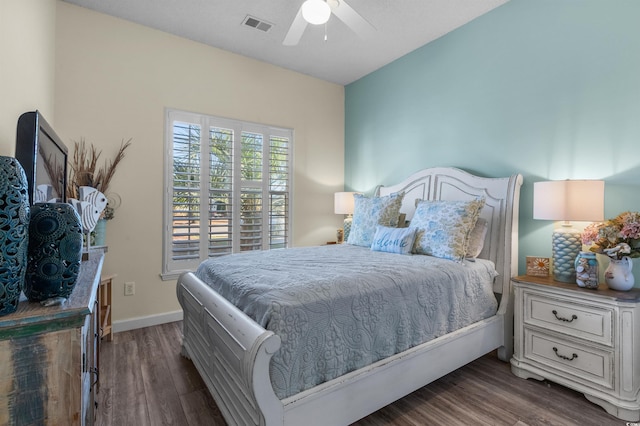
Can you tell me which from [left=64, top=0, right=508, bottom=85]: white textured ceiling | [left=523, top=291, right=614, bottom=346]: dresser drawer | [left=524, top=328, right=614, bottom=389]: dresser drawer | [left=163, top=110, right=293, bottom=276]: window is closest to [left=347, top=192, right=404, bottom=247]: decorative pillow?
[left=163, top=110, right=293, bottom=276]: window

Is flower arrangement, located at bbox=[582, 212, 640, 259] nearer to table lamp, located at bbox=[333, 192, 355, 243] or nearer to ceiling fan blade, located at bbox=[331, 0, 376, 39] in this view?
ceiling fan blade, located at bbox=[331, 0, 376, 39]

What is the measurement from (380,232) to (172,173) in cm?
225

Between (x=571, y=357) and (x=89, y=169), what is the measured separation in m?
4.07

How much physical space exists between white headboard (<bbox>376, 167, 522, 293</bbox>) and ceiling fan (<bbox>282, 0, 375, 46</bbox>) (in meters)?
1.58

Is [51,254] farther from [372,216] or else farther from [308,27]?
[308,27]

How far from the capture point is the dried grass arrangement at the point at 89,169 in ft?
8.96

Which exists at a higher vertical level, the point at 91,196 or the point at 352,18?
the point at 352,18

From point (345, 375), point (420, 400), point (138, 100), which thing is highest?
point (138, 100)

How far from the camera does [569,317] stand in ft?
6.65

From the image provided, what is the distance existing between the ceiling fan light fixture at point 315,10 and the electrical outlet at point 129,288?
9.44 feet

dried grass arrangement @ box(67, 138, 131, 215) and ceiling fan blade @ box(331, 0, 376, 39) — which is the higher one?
ceiling fan blade @ box(331, 0, 376, 39)

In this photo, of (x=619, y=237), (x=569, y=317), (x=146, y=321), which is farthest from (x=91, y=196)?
(x=619, y=237)

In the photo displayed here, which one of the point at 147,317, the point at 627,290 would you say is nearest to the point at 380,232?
the point at 627,290

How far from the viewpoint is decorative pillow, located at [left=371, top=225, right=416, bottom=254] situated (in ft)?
8.62
